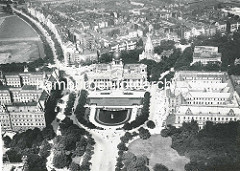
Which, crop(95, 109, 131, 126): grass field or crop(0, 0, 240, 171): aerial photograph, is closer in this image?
crop(0, 0, 240, 171): aerial photograph

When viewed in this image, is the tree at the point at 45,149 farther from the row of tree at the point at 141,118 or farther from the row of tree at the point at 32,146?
the row of tree at the point at 141,118

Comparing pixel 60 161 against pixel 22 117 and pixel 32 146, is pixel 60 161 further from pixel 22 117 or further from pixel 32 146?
pixel 22 117

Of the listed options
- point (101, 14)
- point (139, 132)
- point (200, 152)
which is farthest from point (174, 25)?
point (200, 152)

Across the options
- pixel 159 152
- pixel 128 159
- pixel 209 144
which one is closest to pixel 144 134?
pixel 159 152

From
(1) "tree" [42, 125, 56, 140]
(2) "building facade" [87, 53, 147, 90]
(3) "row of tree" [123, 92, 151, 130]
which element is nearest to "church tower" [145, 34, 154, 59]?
(2) "building facade" [87, 53, 147, 90]

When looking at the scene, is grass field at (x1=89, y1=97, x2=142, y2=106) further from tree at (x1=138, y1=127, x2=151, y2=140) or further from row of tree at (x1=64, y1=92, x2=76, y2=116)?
tree at (x1=138, y1=127, x2=151, y2=140)

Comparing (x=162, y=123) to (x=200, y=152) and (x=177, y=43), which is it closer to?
(x=200, y=152)
